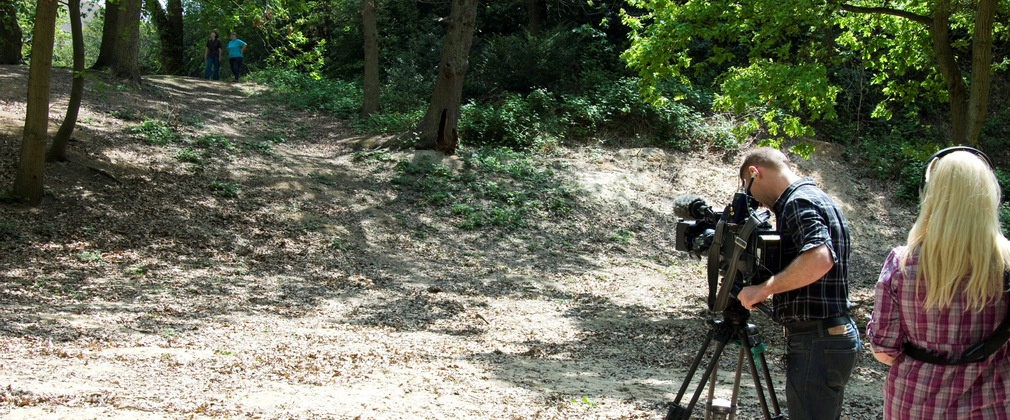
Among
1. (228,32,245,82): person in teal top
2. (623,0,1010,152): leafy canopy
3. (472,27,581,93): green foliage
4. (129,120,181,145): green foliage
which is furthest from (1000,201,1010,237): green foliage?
(228,32,245,82): person in teal top

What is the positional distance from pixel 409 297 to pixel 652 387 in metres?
3.80

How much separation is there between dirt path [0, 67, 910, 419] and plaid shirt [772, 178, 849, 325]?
175 cm

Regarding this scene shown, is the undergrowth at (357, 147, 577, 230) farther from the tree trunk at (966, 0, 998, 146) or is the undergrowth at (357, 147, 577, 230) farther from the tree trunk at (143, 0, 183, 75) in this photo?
the tree trunk at (143, 0, 183, 75)

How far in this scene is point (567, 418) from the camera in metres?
4.24

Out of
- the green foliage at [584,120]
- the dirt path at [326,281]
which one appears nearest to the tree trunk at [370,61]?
the dirt path at [326,281]

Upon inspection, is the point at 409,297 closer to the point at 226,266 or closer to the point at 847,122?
the point at 226,266

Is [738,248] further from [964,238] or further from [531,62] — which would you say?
[531,62]

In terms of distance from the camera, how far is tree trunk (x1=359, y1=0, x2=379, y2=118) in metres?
16.7

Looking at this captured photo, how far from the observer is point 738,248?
111 inches

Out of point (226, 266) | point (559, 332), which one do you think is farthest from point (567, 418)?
point (226, 266)

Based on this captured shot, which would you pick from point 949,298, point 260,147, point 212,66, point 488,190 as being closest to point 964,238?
point 949,298

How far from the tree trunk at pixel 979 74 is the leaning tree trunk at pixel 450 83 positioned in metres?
8.85

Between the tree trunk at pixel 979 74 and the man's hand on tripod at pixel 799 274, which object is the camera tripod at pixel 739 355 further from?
the tree trunk at pixel 979 74

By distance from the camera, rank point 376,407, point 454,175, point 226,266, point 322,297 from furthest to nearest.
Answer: point 454,175 → point 226,266 → point 322,297 → point 376,407
